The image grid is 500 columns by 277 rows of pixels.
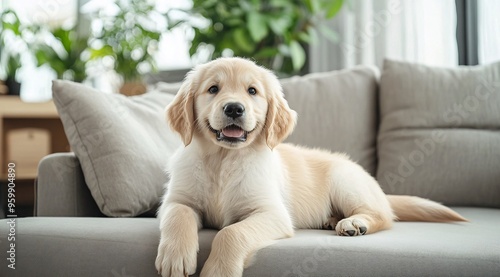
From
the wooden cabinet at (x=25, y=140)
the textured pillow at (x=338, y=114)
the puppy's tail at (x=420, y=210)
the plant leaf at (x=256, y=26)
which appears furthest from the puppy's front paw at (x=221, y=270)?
the wooden cabinet at (x=25, y=140)

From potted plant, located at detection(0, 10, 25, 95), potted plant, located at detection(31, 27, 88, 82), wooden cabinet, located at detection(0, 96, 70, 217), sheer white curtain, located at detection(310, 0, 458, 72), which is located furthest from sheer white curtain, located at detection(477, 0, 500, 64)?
potted plant, located at detection(0, 10, 25, 95)

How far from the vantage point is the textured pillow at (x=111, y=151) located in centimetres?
213

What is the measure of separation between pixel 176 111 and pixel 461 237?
3.62ft

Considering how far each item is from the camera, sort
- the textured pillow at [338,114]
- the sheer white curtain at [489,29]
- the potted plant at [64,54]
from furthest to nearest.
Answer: the potted plant at [64,54], the sheer white curtain at [489,29], the textured pillow at [338,114]

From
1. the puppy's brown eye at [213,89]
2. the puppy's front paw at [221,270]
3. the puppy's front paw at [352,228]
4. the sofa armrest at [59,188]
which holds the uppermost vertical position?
the puppy's brown eye at [213,89]

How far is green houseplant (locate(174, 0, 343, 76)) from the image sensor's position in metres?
4.18

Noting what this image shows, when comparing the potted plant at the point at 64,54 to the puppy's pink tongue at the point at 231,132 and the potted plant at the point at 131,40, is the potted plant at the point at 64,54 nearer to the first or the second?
the potted plant at the point at 131,40

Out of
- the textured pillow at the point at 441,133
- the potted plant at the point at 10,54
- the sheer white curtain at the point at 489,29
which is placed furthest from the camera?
the potted plant at the point at 10,54

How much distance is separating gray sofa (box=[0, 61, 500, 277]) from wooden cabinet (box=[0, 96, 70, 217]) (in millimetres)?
2390

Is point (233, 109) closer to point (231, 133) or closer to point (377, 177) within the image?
point (231, 133)

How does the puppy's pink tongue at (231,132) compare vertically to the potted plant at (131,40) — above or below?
below

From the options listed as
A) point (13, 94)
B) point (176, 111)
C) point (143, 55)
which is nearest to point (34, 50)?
→ point (13, 94)

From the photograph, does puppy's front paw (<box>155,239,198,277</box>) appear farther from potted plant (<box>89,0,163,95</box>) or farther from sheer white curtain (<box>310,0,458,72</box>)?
potted plant (<box>89,0,163,95</box>)

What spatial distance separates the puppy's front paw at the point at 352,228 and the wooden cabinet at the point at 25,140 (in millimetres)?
3618
